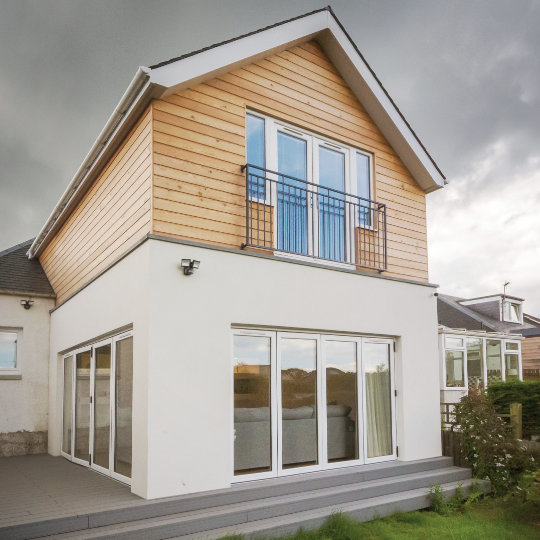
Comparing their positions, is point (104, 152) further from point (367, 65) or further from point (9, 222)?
point (9, 222)

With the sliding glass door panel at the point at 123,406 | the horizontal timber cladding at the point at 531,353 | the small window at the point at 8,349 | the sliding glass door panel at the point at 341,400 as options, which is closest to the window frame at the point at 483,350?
the horizontal timber cladding at the point at 531,353

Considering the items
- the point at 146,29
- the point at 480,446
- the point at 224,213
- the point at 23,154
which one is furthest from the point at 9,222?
the point at 480,446

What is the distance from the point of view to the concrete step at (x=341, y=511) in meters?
5.62

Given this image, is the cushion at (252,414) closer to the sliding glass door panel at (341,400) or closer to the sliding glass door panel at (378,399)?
the sliding glass door panel at (341,400)

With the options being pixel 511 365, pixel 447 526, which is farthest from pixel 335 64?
pixel 511 365

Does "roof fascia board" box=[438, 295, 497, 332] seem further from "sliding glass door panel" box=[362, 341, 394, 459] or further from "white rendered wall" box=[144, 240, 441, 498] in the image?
"white rendered wall" box=[144, 240, 441, 498]

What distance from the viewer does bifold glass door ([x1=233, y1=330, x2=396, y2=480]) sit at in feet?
22.8

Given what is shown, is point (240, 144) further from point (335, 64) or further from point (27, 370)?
point (27, 370)

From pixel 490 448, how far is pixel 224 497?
422 centimetres

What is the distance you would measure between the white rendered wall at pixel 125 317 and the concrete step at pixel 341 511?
107cm

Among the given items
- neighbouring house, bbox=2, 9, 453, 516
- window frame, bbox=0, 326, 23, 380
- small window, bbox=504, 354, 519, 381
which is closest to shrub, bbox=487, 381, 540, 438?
neighbouring house, bbox=2, 9, 453, 516

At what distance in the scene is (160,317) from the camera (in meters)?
6.22

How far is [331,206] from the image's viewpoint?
28.3 feet

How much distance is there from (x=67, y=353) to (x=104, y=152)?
4.40 m
